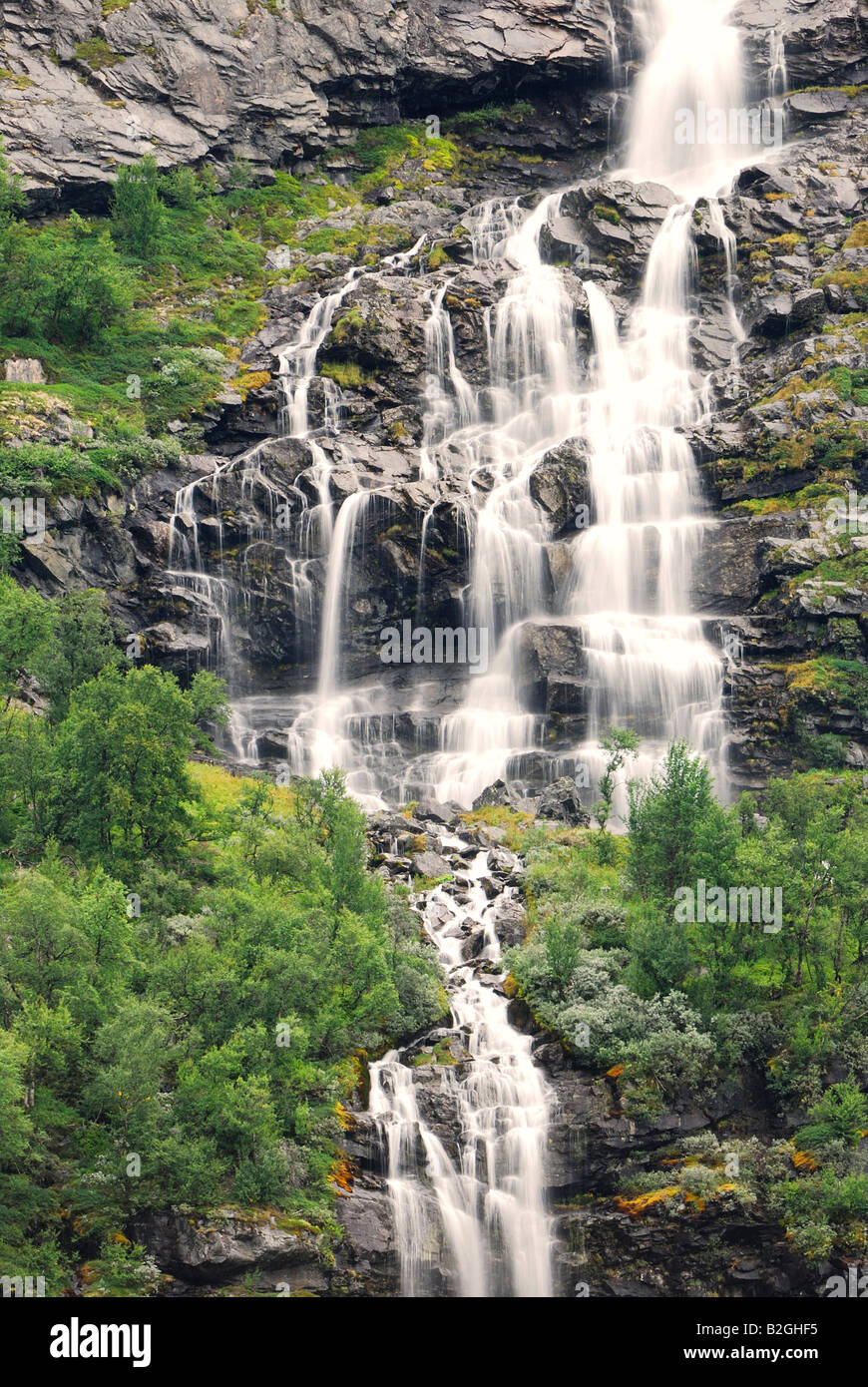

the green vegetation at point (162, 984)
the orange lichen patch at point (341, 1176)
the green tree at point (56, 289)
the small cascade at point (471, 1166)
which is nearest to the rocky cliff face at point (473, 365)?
the orange lichen patch at point (341, 1176)

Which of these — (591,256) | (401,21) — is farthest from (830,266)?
(401,21)

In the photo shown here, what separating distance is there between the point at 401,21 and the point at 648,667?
61410mm

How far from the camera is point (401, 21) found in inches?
3927

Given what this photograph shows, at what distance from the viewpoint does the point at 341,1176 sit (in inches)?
1406

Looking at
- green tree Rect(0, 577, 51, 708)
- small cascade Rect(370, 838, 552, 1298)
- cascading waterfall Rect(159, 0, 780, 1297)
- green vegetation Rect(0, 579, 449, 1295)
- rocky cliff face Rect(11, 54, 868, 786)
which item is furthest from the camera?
rocky cliff face Rect(11, 54, 868, 786)

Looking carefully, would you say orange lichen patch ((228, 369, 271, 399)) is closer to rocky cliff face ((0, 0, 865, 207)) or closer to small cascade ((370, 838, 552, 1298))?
rocky cliff face ((0, 0, 865, 207))

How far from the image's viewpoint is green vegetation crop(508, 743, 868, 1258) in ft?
118

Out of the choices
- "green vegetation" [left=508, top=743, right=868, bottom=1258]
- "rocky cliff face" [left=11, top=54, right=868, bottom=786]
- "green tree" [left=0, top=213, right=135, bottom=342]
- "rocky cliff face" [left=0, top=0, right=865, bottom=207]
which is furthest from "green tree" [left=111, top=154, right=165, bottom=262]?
"green vegetation" [left=508, top=743, right=868, bottom=1258]

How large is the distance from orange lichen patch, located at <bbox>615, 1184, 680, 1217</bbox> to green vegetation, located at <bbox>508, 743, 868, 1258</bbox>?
0.13 feet

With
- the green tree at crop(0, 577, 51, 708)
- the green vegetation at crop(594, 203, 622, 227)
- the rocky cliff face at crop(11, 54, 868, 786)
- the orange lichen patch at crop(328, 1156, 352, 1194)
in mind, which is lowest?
the orange lichen patch at crop(328, 1156, 352, 1194)

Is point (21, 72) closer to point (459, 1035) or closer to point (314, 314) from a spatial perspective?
point (314, 314)

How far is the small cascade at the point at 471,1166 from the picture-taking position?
117 feet

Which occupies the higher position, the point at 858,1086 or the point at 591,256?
the point at 591,256

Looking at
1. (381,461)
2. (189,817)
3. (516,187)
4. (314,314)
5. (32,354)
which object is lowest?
(189,817)
